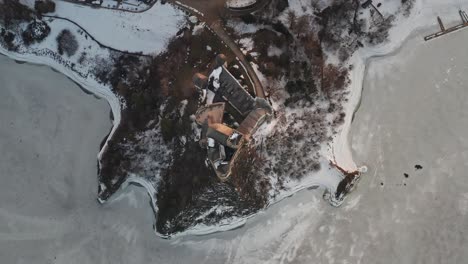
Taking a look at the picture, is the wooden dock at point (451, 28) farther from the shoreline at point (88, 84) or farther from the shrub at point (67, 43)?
the shrub at point (67, 43)

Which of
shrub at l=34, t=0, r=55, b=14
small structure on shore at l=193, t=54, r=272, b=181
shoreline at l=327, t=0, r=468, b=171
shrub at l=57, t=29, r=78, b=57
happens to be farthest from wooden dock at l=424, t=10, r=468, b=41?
shrub at l=34, t=0, r=55, b=14

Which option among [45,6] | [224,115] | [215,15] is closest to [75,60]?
[45,6]

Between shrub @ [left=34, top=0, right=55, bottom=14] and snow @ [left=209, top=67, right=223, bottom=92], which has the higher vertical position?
shrub @ [left=34, top=0, right=55, bottom=14]

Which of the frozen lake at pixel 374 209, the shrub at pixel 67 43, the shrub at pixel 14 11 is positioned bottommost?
the frozen lake at pixel 374 209

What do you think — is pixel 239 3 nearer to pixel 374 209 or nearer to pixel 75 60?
pixel 75 60

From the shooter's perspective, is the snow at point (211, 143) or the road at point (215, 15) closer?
the snow at point (211, 143)

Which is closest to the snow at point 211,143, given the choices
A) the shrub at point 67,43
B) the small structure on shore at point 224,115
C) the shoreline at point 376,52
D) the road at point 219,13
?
the small structure on shore at point 224,115

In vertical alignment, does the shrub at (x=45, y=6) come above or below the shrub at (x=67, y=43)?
above

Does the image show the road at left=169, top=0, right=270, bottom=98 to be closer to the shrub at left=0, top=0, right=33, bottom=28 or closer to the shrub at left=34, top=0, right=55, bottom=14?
the shrub at left=34, top=0, right=55, bottom=14
